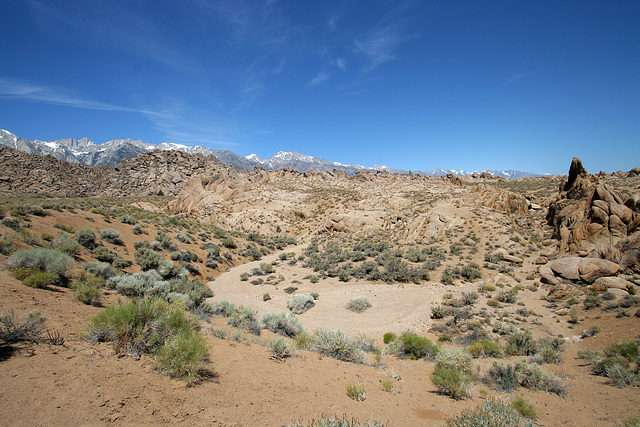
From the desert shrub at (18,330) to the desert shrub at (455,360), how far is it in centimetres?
837

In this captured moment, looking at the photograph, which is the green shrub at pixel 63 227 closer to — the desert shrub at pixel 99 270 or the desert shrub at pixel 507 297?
the desert shrub at pixel 99 270

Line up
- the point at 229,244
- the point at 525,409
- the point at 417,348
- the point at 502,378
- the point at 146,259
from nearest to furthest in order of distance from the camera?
1. the point at 525,409
2. the point at 502,378
3. the point at 417,348
4. the point at 146,259
5. the point at 229,244

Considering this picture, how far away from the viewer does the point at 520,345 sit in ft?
26.6

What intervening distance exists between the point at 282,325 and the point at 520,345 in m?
7.76

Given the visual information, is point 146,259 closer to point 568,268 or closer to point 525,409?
point 525,409

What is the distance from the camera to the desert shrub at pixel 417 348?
7.99 m

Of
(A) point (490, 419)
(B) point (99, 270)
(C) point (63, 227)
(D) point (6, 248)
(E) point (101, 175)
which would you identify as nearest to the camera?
(A) point (490, 419)

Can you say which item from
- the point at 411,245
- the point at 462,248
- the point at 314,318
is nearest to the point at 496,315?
the point at 314,318

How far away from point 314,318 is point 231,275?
9951mm

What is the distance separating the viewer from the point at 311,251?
25938 millimetres

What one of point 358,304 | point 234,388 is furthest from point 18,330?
point 358,304

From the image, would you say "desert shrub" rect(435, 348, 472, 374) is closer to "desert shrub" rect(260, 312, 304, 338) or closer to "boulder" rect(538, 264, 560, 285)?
"desert shrub" rect(260, 312, 304, 338)

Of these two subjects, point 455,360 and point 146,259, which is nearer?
point 455,360

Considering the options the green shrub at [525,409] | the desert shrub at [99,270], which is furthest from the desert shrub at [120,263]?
the green shrub at [525,409]
